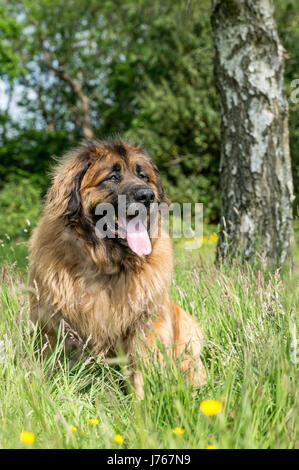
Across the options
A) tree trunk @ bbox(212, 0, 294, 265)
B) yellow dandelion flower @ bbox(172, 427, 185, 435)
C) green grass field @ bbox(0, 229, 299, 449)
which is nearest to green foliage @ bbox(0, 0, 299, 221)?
tree trunk @ bbox(212, 0, 294, 265)

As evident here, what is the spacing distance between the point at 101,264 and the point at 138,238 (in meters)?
0.30

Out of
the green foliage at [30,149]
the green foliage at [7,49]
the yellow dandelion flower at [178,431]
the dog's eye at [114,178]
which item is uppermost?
the green foliage at [7,49]

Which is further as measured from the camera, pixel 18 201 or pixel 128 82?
pixel 128 82

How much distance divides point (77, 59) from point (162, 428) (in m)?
16.4

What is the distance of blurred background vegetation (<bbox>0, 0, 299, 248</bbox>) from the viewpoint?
12.2 m

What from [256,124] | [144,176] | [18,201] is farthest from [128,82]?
[144,176]

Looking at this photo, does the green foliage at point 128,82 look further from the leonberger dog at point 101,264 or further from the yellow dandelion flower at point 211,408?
the yellow dandelion flower at point 211,408

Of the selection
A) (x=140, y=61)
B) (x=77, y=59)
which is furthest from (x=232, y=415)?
(x=77, y=59)

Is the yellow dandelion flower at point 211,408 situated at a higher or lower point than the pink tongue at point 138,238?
lower

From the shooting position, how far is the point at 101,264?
306cm

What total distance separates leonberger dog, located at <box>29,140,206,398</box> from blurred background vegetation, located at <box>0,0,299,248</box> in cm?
782

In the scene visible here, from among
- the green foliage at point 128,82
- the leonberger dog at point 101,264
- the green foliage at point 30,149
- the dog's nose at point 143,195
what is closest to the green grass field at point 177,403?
the leonberger dog at point 101,264

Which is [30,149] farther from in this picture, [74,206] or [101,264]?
[101,264]

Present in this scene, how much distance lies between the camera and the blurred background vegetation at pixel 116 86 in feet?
40.0
